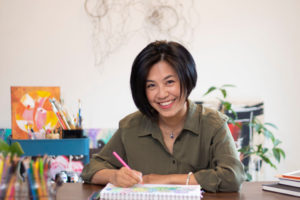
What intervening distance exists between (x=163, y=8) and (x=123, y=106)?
79 centimetres

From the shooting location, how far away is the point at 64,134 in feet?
5.09

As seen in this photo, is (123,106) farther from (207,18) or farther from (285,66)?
(285,66)

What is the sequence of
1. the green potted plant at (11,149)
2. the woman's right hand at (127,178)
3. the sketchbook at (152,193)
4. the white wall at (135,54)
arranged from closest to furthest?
the green potted plant at (11,149) < the sketchbook at (152,193) < the woman's right hand at (127,178) < the white wall at (135,54)

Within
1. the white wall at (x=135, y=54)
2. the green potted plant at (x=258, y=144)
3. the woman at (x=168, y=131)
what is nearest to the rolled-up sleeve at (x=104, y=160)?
the woman at (x=168, y=131)

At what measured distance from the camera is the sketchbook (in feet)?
3.36

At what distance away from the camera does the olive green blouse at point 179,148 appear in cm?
141

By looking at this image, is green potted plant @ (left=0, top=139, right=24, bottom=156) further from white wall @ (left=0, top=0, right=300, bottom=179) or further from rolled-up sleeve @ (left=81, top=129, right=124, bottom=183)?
white wall @ (left=0, top=0, right=300, bottom=179)

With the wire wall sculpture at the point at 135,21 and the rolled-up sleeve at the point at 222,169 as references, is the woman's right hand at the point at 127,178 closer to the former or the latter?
the rolled-up sleeve at the point at 222,169

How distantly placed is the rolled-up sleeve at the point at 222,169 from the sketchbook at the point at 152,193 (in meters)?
0.15

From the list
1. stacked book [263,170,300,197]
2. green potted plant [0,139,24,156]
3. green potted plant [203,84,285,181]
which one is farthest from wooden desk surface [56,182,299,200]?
green potted plant [203,84,285,181]

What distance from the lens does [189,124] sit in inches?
57.9

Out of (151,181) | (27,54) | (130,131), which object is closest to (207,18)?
(27,54)

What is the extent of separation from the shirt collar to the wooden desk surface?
29 cm

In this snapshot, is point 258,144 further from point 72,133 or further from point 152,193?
point 152,193
